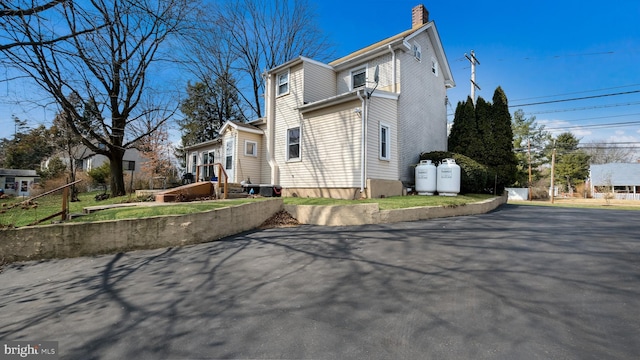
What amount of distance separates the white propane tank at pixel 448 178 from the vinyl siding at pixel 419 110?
5.24 ft

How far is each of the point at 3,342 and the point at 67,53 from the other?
16.9ft

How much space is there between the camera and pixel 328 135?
40.4ft

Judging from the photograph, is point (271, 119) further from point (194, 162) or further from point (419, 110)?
point (194, 162)

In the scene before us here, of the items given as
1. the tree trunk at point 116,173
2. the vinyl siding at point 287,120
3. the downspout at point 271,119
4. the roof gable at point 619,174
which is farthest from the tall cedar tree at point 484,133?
the roof gable at point 619,174

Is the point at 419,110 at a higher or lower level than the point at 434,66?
lower

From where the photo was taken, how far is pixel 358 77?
14547mm

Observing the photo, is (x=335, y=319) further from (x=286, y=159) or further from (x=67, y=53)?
(x=286, y=159)

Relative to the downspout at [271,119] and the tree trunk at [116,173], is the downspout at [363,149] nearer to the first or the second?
the downspout at [271,119]

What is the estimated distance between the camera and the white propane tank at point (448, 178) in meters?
12.0

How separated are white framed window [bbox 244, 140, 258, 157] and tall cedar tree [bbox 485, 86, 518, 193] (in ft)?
41.6

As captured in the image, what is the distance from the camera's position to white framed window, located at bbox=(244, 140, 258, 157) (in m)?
15.3

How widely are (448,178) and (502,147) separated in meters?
5.70

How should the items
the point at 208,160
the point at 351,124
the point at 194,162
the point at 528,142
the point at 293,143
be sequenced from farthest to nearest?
the point at 528,142 < the point at 194,162 < the point at 208,160 < the point at 293,143 < the point at 351,124

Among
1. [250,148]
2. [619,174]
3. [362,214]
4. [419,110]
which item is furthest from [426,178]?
[619,174]
